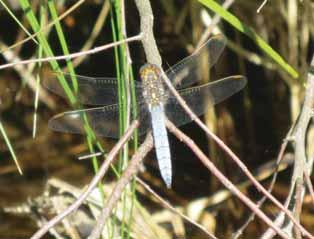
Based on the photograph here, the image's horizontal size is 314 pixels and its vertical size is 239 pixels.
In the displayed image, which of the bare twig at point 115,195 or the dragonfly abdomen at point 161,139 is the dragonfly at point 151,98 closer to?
the dragonfly abdomen at point 161,139

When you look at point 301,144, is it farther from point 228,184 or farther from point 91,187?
point 91,187

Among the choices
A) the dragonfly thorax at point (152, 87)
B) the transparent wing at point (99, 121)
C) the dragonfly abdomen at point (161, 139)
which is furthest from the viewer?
the transparent wing at point (99, 121)

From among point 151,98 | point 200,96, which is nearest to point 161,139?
point 151,98

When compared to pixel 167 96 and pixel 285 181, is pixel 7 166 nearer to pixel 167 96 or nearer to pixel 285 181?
pixel 285 181

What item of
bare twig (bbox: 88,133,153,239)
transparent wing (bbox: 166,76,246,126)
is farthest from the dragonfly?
bare twig (bbox: 88,133,153,239)

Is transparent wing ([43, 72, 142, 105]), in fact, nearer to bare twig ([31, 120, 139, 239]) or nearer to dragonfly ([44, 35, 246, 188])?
dragonfly ([44, 35, 246, 188])

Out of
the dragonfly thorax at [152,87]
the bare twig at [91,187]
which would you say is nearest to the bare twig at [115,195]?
the bare twig at [91,187]
